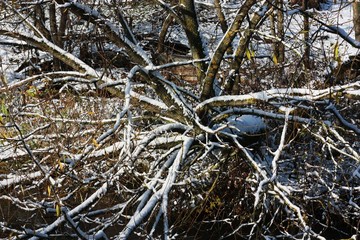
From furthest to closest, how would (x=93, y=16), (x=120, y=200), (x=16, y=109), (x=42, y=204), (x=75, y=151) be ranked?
(x=120, y=200), (x=16, y=109), (x=75, y=151), (x=93, y=16), (x=42, y=204)

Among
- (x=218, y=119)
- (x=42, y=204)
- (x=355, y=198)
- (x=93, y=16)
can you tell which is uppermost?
(x=93, y=16)

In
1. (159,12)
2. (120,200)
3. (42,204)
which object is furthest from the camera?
(159,12)

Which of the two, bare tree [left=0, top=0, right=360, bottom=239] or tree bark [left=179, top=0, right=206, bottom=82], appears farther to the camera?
tree bark [left=179, top=0, right=206, bottom=82]

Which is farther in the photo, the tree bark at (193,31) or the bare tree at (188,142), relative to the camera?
the tree bark at (193,31)

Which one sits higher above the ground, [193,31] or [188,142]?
[193,31]

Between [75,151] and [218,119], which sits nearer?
[218,119]

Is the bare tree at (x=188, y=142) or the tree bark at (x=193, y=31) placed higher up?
the tree bark at (x=193, y=31)

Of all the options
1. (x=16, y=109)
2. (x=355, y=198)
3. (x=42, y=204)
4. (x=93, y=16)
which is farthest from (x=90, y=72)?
(x=355, y=198)

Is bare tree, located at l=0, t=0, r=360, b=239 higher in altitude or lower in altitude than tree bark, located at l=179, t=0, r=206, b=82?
lower

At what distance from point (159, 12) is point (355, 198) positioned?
6132mm

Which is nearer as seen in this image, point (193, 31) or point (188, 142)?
point (188, 142)

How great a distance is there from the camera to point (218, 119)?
6.34 metres

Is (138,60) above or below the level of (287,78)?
above

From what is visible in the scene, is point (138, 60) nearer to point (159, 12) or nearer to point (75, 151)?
point (75, 151)
